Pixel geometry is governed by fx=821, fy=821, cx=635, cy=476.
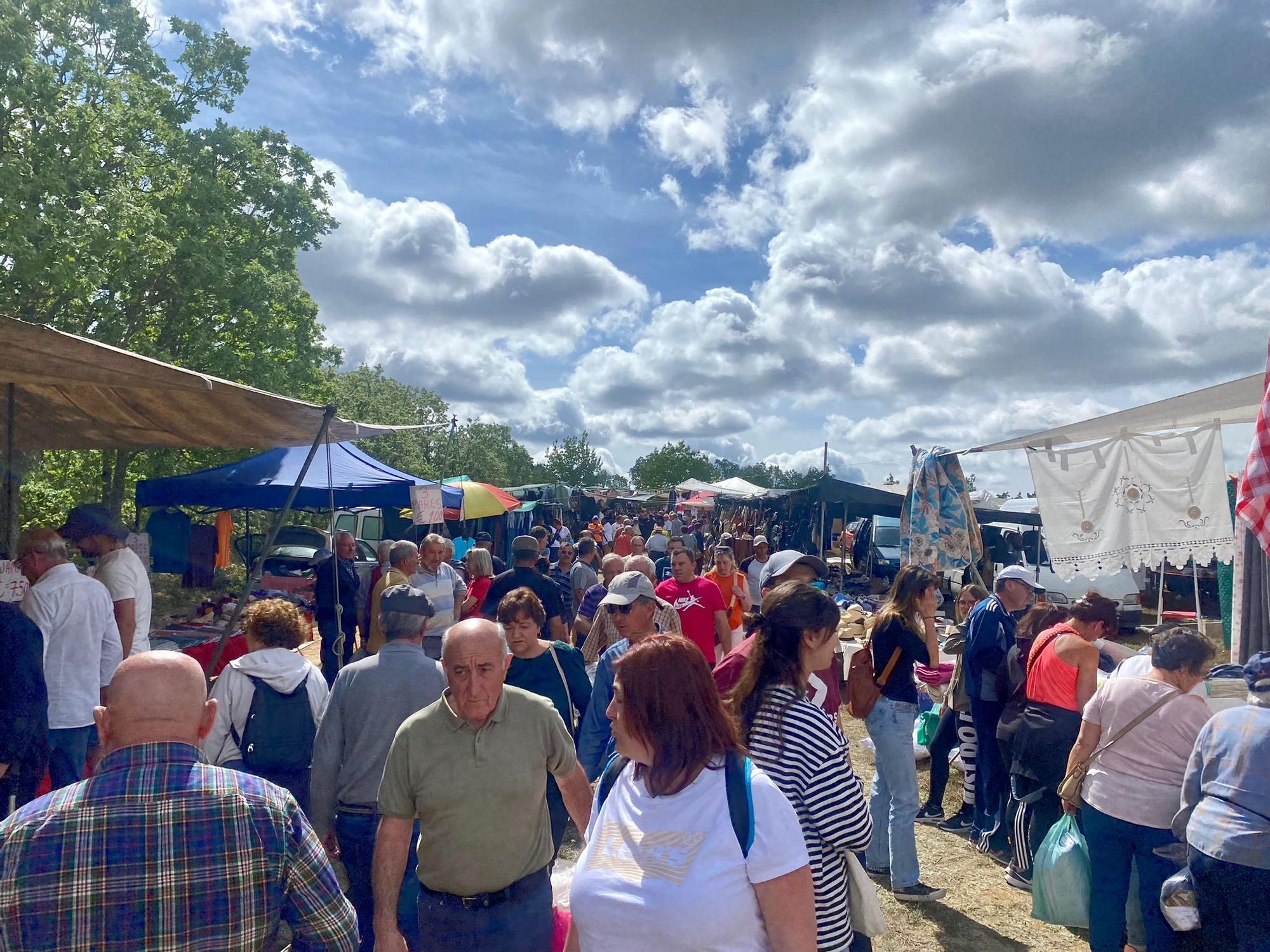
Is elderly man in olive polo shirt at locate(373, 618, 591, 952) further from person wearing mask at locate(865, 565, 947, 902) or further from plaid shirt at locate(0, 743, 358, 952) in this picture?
person wearing mask at locate(865, 565, 947, 902)

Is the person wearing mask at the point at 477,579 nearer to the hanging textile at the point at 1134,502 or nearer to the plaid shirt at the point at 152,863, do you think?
the hanging textile at the point at 1134,502

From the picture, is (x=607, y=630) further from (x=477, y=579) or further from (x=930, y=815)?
(x=930, y=815)

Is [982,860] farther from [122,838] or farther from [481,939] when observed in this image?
[122,838]

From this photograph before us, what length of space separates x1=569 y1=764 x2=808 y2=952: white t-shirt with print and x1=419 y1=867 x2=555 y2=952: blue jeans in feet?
2.36

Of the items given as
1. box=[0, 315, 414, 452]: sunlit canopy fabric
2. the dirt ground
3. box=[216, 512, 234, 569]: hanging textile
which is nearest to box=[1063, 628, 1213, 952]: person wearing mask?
the dirt ground

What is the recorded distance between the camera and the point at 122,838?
1.70 metres

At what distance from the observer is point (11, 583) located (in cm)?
420

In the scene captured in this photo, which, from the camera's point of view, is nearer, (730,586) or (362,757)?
(362,757)

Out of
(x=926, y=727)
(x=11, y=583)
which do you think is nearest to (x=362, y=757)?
(x=11, y=583)

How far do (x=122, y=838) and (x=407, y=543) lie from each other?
5234mm

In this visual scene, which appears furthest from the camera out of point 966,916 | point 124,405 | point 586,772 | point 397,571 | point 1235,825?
point 397,571

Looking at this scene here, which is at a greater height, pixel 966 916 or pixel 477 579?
pixel 477 579

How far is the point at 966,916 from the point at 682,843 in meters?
3.57

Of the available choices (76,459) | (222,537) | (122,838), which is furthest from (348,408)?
(122,838)
